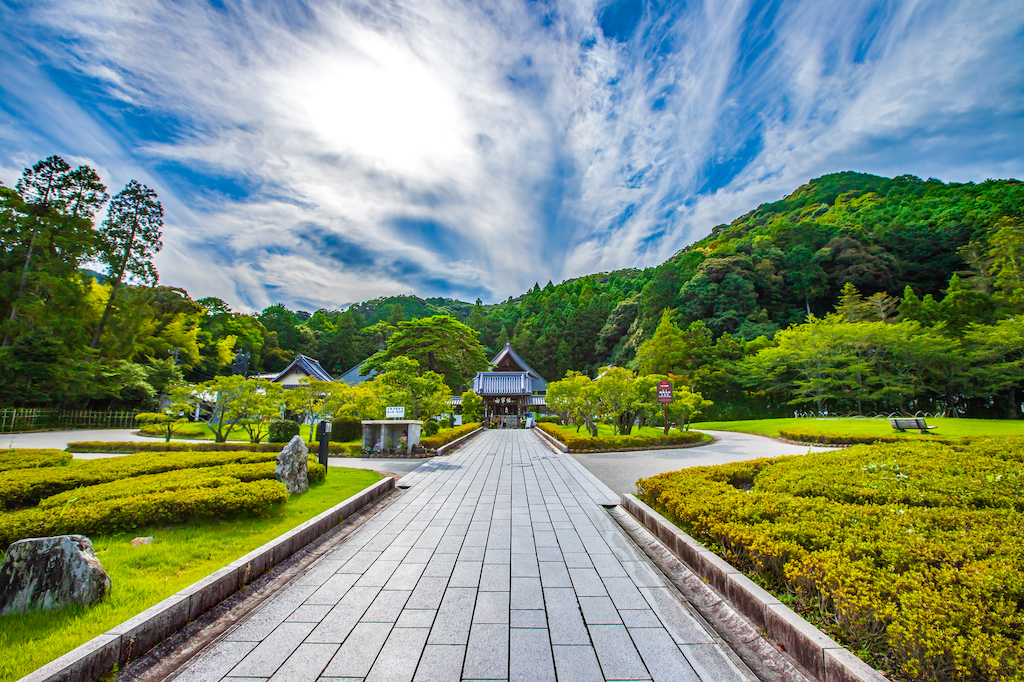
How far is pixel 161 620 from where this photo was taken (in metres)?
2.57

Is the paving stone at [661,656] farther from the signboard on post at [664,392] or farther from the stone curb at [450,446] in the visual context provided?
the signboard on post at [664,392]

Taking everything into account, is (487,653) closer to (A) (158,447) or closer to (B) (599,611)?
(B) (599,611)

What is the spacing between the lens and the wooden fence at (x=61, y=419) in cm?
1858

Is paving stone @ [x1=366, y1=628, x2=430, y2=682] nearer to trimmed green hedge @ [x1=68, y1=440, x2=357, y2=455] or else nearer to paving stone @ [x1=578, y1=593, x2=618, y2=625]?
paving stone @ [x1=578, y1=593, x2=618, y2=625]

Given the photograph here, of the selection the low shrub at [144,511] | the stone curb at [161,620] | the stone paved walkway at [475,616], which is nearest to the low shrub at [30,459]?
the low shrub at [144,511]

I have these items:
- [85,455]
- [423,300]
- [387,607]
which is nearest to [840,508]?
[387,607]

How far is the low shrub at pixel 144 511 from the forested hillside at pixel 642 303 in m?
23.7

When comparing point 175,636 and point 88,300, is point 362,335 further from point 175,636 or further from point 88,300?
point 175,636

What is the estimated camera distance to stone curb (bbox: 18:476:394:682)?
2.06m

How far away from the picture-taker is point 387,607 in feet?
9.95


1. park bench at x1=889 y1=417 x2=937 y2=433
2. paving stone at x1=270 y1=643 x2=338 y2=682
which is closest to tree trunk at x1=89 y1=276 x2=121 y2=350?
paving stone at x1=270 y1=643 x2=338 y2=682

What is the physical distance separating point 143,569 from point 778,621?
4920 millimetres

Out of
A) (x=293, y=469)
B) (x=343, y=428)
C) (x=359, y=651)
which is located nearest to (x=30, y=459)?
(x=293, y=469)

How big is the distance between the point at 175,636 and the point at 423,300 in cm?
6944
